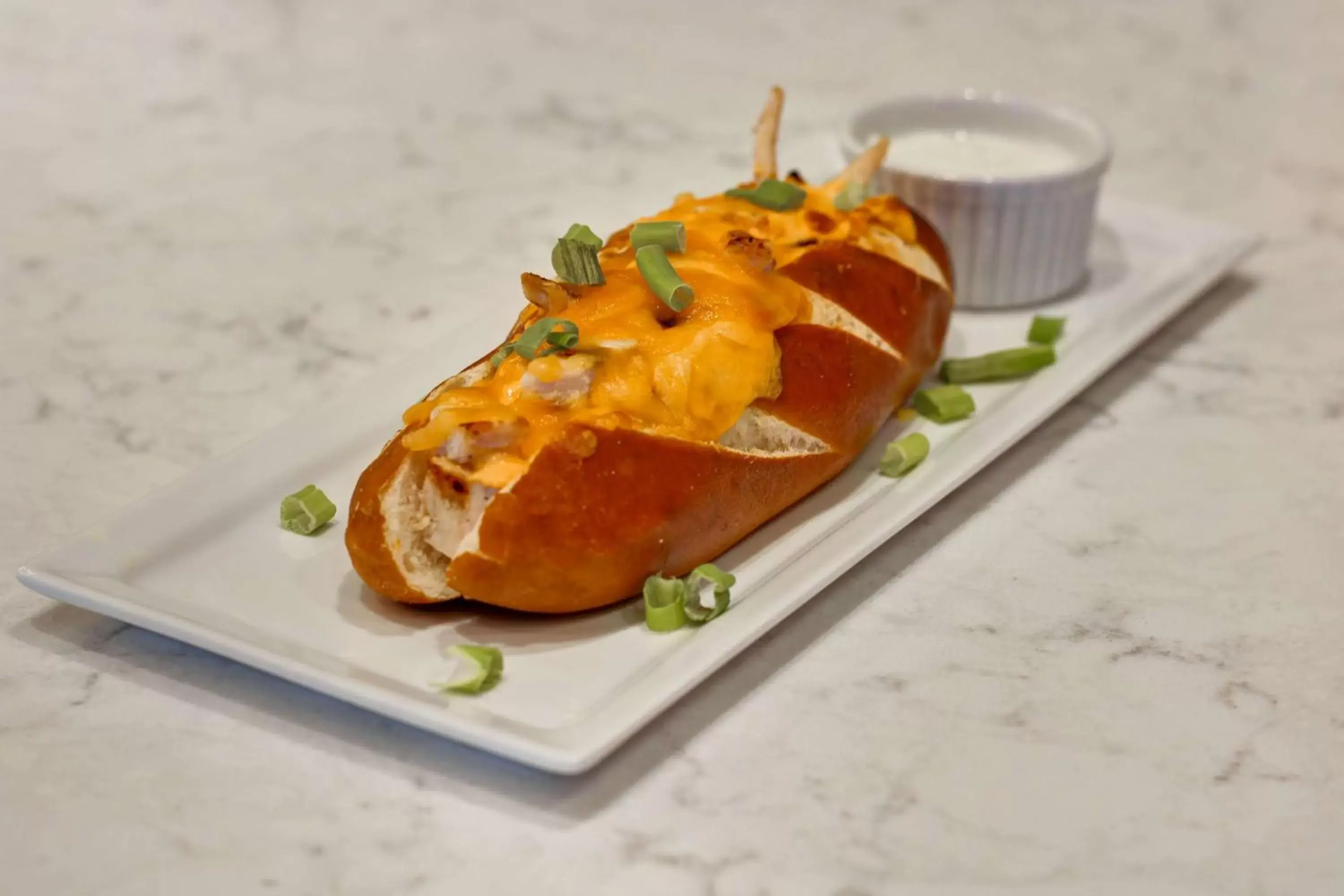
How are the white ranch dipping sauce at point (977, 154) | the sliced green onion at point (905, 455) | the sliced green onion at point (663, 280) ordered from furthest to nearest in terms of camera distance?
the white ranch dipping sauce at point (977, 154)
the sliced green onion at point (905, 455)
the sliced green onion at point (663, 280)

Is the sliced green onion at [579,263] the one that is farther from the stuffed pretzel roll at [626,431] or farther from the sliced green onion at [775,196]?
the sliced green onion at [775,196]

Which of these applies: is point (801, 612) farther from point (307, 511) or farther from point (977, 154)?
point (977, 154)

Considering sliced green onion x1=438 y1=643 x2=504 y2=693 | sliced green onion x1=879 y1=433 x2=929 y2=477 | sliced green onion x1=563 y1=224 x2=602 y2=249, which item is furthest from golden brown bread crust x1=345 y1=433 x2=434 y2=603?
sliced green onion x1=879 y1=433 x2=929 y2=477

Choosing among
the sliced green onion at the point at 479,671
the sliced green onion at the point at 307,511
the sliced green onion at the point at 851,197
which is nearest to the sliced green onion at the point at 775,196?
the sliced green onion at the point at 851,197

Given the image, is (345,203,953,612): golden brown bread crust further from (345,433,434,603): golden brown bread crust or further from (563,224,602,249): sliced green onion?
(563,224,602,249): sliced green onion

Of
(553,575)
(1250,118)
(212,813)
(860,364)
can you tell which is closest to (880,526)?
(860,364)

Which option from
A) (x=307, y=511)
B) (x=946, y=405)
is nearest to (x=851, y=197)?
(x=946, y=405)
